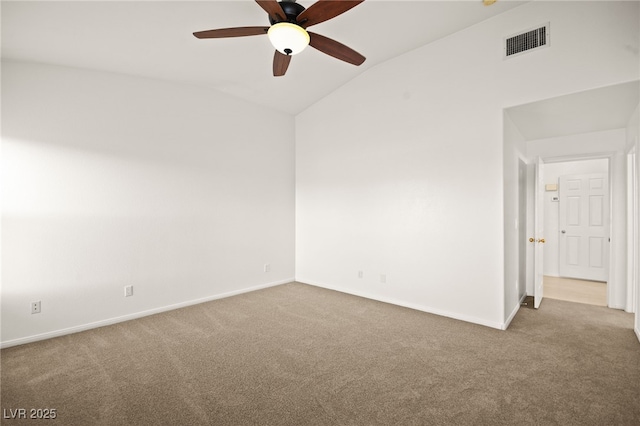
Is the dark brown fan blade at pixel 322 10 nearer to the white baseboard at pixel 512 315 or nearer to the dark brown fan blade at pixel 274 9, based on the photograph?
the dark brown fan blade at pixel 274 9

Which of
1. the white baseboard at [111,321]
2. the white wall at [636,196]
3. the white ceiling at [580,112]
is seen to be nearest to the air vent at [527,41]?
the white ceiling at [580,112]

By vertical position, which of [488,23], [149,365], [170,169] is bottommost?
[149,365]

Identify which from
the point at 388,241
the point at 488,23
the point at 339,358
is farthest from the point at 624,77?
the point at 339,358

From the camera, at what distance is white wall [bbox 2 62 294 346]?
303 centimetres

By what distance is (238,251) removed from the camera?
479cm

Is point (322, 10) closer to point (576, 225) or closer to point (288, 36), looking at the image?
point (288, 36)

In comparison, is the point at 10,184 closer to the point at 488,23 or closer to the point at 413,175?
the point at 413,175

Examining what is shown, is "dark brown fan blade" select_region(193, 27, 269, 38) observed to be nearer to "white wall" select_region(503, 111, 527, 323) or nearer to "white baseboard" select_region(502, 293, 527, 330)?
"white wall" select_region(503, 111, 527, 323)

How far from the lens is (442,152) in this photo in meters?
3.72

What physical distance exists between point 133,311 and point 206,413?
7.82 feet

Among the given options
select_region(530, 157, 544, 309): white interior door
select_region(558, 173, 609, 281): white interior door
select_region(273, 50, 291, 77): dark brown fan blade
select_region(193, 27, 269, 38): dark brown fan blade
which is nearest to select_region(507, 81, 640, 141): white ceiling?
select_region(530, 157, 544, 309): white interior door

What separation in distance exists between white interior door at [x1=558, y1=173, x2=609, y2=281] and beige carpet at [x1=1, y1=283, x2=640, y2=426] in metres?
2.25

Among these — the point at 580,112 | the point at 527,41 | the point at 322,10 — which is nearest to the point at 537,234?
the point at 580,112

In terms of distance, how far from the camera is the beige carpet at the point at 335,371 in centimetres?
193
